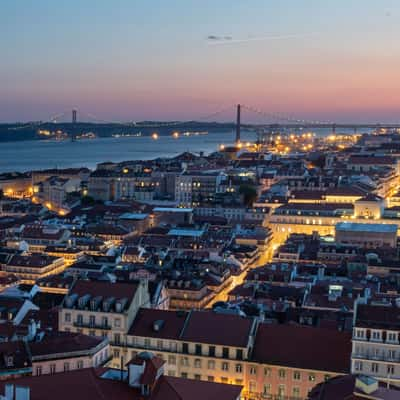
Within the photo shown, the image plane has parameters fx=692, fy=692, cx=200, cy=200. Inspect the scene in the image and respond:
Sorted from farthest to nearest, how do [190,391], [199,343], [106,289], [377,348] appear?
[106,289], [199,343], [377,348], [190,391]

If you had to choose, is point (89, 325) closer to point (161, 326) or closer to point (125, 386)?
point (161, 326)

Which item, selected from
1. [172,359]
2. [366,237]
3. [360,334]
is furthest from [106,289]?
[366,237]

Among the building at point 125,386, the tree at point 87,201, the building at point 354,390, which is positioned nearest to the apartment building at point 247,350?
the building at point 354,390

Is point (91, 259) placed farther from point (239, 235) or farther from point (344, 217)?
point (344, 217)

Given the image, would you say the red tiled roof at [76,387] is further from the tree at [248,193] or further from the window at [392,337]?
the tree at [248,193]

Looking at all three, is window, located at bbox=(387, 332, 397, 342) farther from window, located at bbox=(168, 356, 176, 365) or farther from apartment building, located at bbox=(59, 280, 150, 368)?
apartment building, located at bbox=(59, 280, 150, 368)

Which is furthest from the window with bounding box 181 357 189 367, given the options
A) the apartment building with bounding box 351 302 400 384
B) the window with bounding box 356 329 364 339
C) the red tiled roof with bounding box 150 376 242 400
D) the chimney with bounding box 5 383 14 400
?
the chimney with bounding box 5 383 14 400

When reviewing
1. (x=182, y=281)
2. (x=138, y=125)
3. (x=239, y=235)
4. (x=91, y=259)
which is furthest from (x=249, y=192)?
(x=138, y=125)
